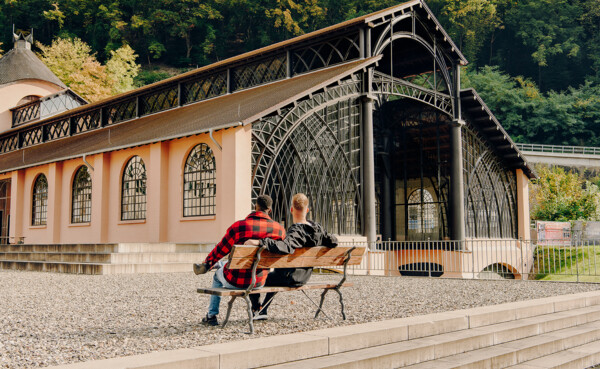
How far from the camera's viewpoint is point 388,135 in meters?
26.9

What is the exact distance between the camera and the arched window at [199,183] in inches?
711

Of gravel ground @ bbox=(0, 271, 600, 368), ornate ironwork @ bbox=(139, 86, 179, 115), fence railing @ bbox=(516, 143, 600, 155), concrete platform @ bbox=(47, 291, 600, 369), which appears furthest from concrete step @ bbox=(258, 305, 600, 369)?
fence railing @ bbox=(516, 143, 600, 155)

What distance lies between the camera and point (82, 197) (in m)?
23.2

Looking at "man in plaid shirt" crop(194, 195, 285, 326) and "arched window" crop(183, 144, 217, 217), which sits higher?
"arched window" crop(183, 144, 217, 217)

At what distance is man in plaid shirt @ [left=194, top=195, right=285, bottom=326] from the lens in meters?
5.88

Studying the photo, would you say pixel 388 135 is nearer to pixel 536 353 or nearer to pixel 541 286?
pixel 541 286

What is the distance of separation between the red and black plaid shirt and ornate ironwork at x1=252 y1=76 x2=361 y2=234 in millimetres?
10976

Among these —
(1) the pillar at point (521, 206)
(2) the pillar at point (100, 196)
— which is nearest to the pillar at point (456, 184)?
(1) the pillar at point (521, 206)

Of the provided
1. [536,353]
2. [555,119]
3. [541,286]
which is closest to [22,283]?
[536,353]

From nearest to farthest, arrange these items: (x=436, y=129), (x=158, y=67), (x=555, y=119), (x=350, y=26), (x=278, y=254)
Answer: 1. (x=278, y=254)
2. (x=350, y=26)
3. (x=436, y=129)
4. (x=555, y=119)
5. (x=158, y=67)

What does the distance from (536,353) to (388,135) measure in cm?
2112

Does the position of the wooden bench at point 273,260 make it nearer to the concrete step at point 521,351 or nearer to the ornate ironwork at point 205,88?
the concrete step at point 521,351

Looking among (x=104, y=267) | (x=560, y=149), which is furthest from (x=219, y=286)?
(x=560, y=149)

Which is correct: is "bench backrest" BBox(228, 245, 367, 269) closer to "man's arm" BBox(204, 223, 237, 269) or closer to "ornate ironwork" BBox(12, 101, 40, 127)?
"man's arm" BBox(204, 223, 237, 269)
